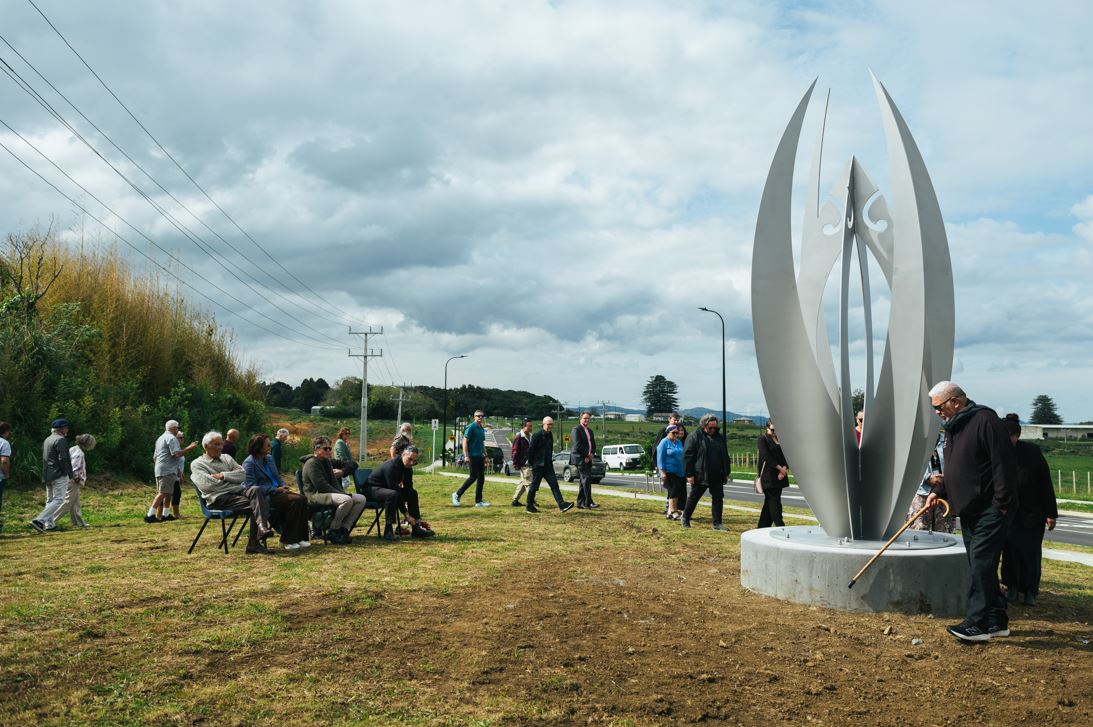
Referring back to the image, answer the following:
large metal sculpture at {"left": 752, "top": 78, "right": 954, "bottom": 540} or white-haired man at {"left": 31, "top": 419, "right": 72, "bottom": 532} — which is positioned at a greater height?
large metal sculpture at {"left": 752, "top": 78, "right": 954, "bottom": 540}

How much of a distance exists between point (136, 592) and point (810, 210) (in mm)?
6469

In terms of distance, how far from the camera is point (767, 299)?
699 centimetres

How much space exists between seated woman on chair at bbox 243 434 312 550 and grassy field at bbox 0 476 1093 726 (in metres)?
0.52

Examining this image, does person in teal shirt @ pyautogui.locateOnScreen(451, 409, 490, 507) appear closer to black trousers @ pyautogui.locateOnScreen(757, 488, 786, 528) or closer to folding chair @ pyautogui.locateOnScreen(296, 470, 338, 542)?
folding chair @ pyautogui.locateOnScreen(296, 470, 338, 542)

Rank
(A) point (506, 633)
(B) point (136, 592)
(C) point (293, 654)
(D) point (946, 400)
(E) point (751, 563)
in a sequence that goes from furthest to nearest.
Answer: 1. (E) point (751, 563)
2. (B) point (136, 592)
3. (D) point (946, 400)
4. (A) point (506, 633)
5. (C) point (293, 654)

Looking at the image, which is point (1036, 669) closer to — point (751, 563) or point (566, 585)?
point (751, 563)

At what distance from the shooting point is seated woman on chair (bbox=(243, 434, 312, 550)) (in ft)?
27.6

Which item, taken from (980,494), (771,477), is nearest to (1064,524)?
(771,477)

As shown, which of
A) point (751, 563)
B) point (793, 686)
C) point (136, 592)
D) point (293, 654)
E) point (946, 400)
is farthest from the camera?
point (751, 563)

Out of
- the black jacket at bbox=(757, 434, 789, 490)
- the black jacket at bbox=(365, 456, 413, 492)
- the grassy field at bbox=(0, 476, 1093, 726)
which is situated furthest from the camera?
the black jacket at bbox=(757, 434, 789, 490)

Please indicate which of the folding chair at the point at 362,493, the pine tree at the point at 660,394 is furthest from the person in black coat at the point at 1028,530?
the pine tree at the point at 660,394

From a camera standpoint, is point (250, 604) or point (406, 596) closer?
→ point (250, 604)

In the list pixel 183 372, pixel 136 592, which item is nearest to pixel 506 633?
pixel 136 592

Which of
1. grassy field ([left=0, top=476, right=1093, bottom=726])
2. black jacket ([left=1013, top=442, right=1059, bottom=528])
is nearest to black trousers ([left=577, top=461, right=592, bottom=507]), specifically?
grassy field ([left=0, top=476, right=1093, bottom=726])
